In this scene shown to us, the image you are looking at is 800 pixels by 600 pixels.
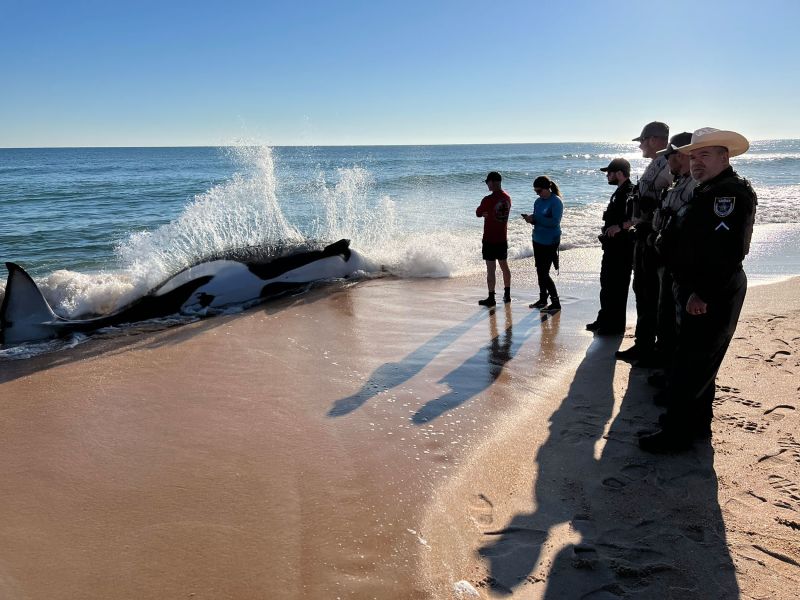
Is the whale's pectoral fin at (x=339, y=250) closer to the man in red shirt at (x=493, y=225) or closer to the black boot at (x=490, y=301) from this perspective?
the man in red shirt at (x=493, y=225)

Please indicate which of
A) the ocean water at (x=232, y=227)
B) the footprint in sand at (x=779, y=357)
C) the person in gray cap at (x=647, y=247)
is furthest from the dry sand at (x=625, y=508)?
the ocean water at (x=232, y=227)

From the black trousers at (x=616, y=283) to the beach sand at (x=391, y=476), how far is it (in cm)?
45

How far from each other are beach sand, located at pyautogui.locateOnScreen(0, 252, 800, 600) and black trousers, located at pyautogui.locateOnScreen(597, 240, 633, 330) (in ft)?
1.46

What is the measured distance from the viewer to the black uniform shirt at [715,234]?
345cm

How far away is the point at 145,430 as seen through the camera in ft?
14.9

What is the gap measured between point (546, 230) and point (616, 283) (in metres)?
1.59

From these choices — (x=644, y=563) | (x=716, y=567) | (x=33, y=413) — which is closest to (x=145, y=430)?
(x=33, y=413)

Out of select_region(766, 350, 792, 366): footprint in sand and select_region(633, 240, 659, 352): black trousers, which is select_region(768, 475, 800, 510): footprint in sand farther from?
select_region(633, 240, 659, 352): black trousers

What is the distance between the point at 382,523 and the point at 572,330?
175 inches

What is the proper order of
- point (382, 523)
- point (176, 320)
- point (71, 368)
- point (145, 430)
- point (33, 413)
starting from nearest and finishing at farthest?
point (382, 523) → point (145, 430) → point (33, 413) → point (71, 368) → point (176, 320)

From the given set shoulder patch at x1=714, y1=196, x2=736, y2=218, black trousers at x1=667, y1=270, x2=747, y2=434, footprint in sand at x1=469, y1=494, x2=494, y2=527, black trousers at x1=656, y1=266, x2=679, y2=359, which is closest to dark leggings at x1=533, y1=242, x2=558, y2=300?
black trousers at x1=656, y1=266, x2=679, y2=359

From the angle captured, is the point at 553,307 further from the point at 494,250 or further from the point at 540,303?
the point at 494,250

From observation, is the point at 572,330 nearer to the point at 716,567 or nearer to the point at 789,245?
the point at 716,567

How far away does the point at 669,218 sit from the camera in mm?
4484
